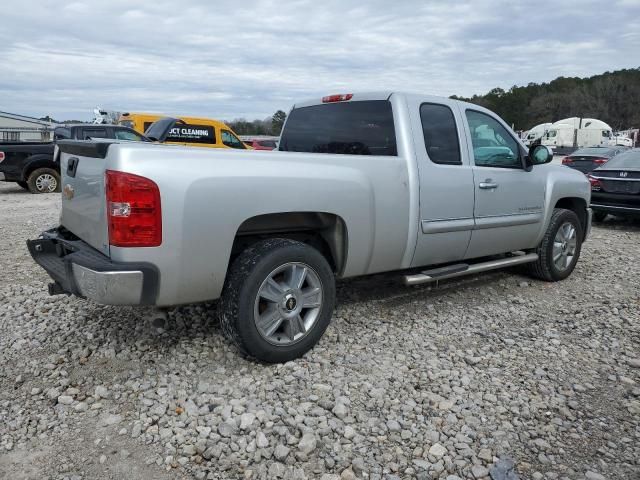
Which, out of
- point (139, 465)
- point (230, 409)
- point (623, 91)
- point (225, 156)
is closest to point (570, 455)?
point (230, 409)

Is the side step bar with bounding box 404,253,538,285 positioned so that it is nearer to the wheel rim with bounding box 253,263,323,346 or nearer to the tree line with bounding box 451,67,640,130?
the wheel rim with bounding box 253,263,323,346

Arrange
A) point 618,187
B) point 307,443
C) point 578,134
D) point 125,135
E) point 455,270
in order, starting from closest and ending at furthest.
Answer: point 307,443 < point 455,270 < point 618,187 < point 125,135 < point 578,134

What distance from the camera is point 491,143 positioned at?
15.7 feet

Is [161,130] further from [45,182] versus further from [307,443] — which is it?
[45,182]

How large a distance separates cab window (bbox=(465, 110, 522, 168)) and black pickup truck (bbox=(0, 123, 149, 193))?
8.82 metres

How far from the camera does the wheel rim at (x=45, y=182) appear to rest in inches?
487

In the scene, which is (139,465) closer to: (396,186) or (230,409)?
(230,409)

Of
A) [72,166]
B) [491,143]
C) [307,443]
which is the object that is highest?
[491,143]

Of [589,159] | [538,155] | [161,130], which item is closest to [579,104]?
[589,159]

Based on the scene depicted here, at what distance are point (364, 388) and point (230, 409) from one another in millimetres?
825

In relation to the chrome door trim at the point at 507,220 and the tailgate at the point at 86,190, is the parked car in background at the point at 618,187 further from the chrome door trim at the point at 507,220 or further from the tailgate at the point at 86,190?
the tailgate at the point at 86,190

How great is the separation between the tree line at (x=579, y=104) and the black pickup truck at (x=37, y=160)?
7124 centimetres

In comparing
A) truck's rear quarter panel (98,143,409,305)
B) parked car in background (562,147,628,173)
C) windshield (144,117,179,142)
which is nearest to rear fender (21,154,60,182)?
windshield (144,117,179,142)

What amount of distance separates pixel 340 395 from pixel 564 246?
12.0ft
